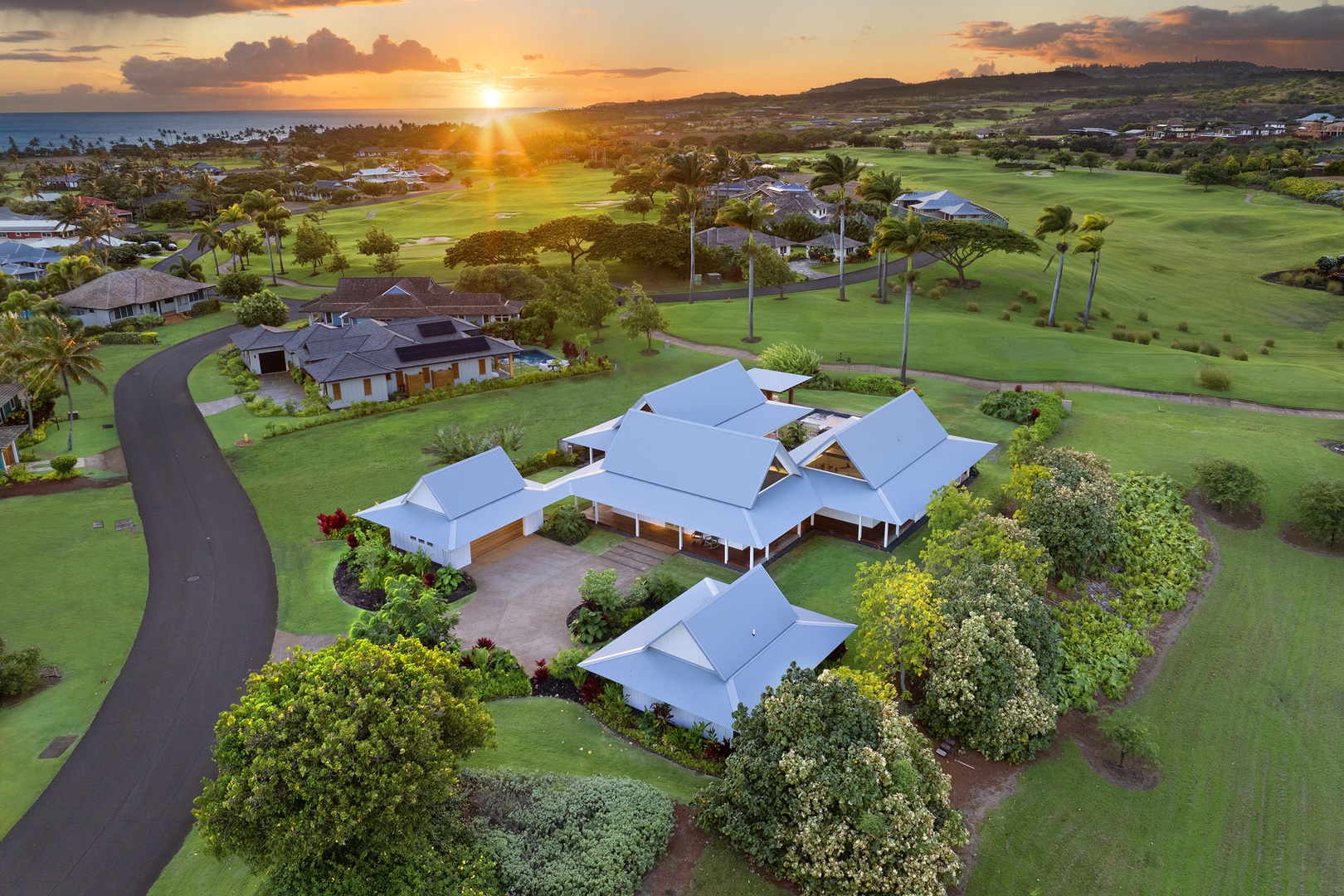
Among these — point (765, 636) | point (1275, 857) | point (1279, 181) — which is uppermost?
point (1279, 181)

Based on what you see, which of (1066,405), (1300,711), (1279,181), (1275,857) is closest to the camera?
(1275,857)

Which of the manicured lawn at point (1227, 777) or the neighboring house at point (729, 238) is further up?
the neighboring house at point (729, 238)

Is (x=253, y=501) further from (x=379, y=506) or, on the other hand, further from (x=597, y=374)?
(x=597, y=374)

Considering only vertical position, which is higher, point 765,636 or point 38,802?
point 765,636

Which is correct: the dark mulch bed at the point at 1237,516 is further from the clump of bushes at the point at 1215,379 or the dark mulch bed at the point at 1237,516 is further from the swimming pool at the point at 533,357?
the swimming pool at the point at 533,357

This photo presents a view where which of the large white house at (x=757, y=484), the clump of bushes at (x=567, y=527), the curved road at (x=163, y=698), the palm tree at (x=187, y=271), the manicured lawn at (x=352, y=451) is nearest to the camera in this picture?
the curved road at (x=163, y=698)

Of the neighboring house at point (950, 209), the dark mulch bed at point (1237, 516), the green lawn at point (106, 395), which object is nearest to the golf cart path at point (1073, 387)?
the dark mulch bed at point (1237, 516)

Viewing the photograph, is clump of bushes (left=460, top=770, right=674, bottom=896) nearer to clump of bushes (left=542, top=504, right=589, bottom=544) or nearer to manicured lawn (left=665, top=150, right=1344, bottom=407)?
clump of bushes (left=542, top=504, right=589, bottom=544)

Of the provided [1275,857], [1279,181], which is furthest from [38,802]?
[1279,181]
